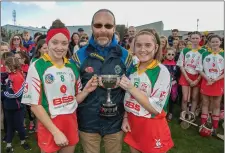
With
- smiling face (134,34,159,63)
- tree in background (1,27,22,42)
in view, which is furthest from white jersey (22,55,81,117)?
tree in background (1,27,22,42)

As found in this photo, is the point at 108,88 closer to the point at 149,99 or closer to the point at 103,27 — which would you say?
the point at 149,99

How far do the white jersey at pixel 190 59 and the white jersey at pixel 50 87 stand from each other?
403 cm

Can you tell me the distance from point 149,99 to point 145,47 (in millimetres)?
558

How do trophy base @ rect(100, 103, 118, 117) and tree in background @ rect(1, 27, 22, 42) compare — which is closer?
trophy base @ rect(100, 103, 118, 117)

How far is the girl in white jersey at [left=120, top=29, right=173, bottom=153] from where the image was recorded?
2377 millimetres

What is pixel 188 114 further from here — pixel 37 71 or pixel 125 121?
pixel 37 71

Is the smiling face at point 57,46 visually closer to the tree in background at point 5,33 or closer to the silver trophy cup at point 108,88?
the silver trophy cup at point 108,88

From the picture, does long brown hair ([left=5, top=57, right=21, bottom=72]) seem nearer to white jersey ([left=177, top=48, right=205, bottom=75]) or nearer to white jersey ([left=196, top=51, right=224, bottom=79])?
white jersey ([left=177, top=48, right=205, bottom=75])

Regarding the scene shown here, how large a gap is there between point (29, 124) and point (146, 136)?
4138mm

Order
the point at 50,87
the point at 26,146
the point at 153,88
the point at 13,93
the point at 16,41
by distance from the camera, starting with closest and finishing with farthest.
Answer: the point at 50,87, the point at 153,88, the point at 13,93, the point at 26,146, the point at 16,41

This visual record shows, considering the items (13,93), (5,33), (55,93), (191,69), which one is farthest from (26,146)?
(5,33)

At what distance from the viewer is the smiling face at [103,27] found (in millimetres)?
2396

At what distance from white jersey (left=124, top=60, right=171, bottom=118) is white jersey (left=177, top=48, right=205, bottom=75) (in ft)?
11.4

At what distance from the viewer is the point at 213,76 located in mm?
5223
